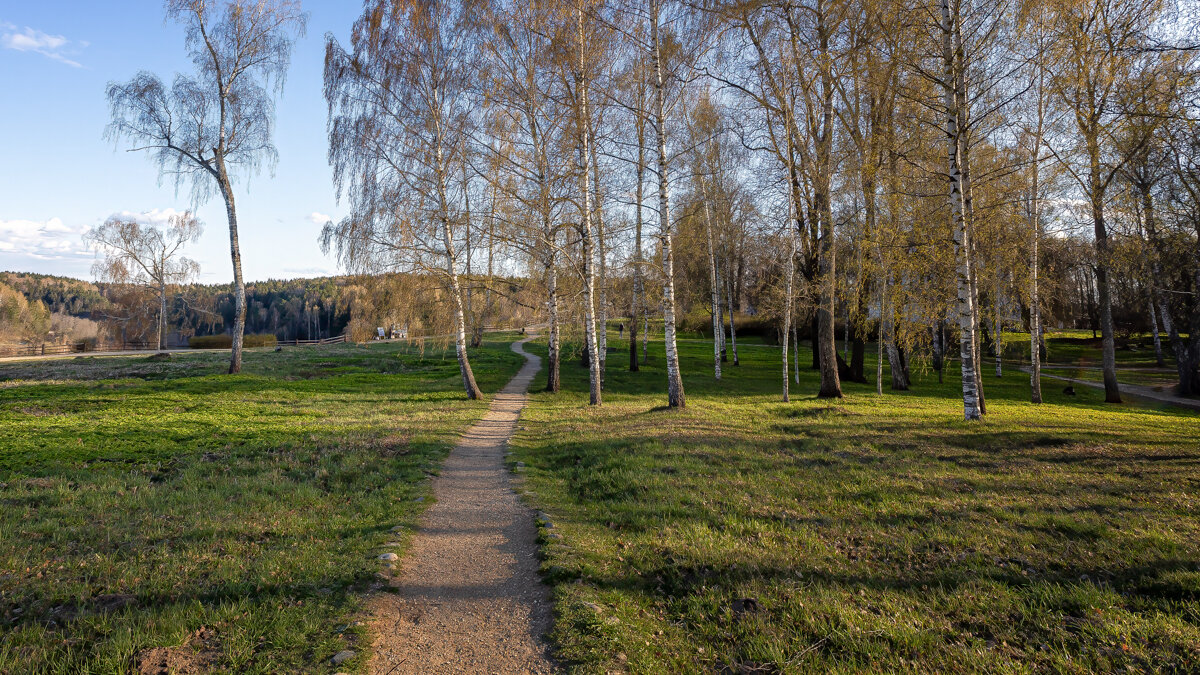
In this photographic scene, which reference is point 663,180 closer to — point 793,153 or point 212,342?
point 793,153

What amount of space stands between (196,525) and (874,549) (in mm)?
7069

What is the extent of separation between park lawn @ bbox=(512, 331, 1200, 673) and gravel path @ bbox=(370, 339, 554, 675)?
0.27m

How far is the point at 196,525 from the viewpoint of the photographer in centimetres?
589

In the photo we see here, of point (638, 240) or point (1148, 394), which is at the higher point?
point (638, 240)

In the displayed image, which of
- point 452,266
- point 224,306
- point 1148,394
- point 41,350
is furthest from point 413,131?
point 224,306

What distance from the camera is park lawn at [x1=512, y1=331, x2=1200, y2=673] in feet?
11.8

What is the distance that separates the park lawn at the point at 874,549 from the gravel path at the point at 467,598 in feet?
0.90

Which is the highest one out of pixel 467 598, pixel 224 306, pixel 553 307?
pixel 224 306

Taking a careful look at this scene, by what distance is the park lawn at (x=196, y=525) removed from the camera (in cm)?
363

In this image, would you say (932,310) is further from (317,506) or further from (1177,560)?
(317,506)

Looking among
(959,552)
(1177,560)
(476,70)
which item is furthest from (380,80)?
(1177,560)

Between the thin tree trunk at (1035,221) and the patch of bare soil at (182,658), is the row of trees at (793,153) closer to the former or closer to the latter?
the thin tree trunk at (1035,221)

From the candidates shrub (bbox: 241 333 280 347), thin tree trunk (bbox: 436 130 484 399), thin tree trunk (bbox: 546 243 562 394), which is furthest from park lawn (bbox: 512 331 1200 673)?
shrub (bbox: 241 333 280 347)

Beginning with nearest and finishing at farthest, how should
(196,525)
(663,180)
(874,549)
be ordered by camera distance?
(874,549), (196,525), (663,180)
